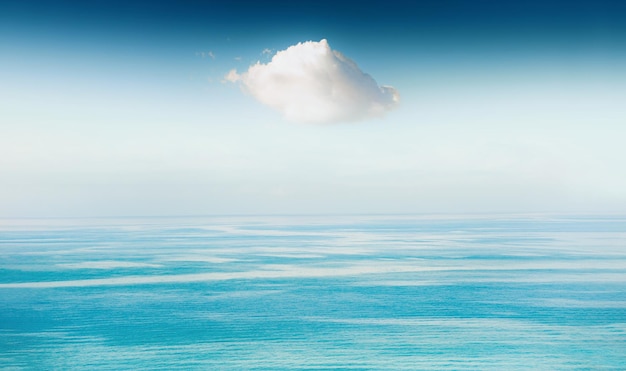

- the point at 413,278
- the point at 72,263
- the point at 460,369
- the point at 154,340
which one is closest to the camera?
the point at 460,369

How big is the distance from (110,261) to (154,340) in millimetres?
14120

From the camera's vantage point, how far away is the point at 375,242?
1421 inches

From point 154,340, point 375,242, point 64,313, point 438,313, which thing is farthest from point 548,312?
point 375,242

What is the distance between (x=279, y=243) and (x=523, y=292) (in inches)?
769

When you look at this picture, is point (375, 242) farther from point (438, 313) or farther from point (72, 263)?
point (438, 313)

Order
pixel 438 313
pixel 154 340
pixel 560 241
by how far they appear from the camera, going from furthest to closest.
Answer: pixel 560 241 < pixel 438 313 < pixel 154 340

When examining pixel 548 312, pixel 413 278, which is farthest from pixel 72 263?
pixel 548 312

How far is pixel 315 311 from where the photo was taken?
52.7 feet

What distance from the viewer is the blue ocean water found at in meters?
12.2

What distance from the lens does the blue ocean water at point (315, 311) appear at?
1218 cm

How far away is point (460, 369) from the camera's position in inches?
452

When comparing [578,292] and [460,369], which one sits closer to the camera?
[460,369]

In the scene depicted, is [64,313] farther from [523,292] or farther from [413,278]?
[523,292]

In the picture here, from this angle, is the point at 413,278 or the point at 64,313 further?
the point at 413,278
